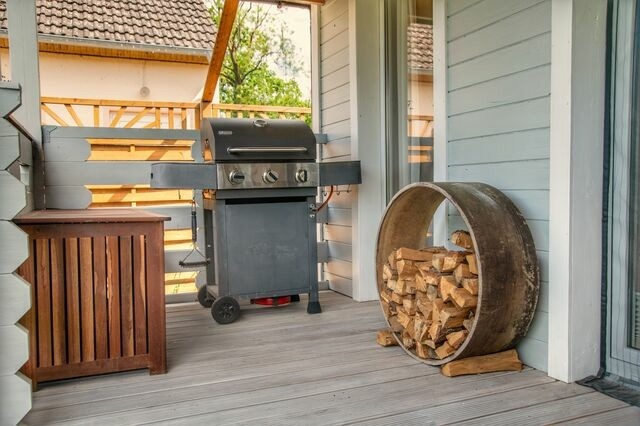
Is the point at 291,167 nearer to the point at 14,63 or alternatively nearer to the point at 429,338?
the point at 429,338

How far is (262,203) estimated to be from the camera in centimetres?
299

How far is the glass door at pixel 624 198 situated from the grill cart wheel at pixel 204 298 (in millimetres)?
2306

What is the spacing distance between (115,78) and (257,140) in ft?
18.8

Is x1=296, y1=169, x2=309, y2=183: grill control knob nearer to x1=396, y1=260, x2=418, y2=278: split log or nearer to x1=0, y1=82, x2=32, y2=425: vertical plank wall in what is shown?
x1=396, y1=260, x2=418, y2=278: split log

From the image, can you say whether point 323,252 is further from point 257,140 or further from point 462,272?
point 462,272

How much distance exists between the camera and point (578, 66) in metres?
1.89

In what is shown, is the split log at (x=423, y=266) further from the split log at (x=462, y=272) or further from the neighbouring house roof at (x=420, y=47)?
the neighbouring house roof at (x=420, y=47)

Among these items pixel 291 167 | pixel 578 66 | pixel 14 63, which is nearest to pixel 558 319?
pixel 578 66

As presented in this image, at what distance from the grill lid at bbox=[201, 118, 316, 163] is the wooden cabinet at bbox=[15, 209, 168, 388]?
2.67ft

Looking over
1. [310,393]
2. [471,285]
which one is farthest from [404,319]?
[310,393]

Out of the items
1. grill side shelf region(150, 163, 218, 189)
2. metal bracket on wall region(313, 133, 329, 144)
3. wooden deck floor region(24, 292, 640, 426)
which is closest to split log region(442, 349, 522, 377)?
wooden deck floor region(24, 292, 640, 426)

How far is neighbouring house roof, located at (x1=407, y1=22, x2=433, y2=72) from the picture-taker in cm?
308

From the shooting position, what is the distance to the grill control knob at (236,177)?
2.82 m

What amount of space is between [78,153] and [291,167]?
1.34 meters
